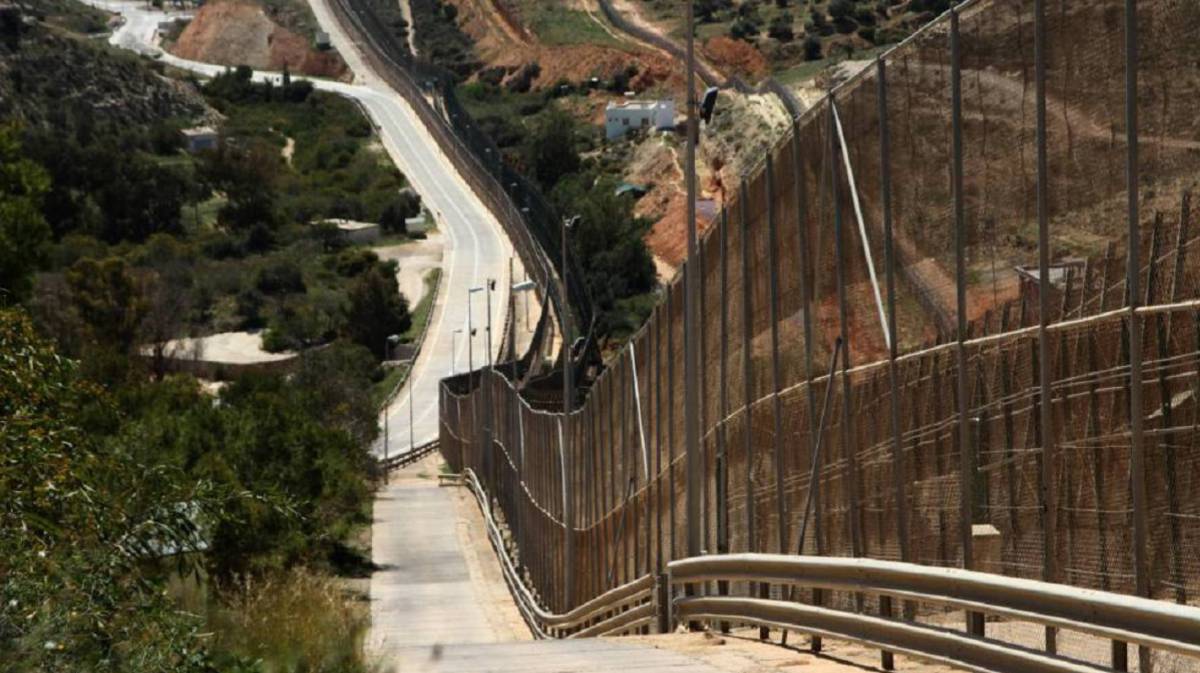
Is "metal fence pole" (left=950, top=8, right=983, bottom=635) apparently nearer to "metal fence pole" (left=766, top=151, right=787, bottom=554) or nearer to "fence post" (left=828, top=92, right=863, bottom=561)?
"fence post" (left=828, top=92, right=863, bottom=561)

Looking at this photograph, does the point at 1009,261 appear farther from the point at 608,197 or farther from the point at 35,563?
the point at 608,197

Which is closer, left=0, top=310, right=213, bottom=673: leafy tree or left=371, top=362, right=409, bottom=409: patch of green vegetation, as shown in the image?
left=0, top=310, right=213, bottom=673: leafy tree

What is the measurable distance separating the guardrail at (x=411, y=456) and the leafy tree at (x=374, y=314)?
50.3ft

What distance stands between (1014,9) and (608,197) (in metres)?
98.3

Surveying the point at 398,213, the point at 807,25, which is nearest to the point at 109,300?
the point at 398,213

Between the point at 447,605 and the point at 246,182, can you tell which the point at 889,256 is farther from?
the point at 246,182

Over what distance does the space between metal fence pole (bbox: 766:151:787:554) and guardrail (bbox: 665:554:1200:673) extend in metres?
0.61

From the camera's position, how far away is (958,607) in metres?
12.8

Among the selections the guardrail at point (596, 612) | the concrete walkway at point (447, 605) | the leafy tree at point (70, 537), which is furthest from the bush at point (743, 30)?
the leafy tree at point (70, 537)

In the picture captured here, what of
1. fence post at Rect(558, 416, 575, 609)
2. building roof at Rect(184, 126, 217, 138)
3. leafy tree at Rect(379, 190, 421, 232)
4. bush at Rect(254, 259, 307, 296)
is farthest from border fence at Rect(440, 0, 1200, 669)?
building roof at Rect(184, 126, 217, 138)

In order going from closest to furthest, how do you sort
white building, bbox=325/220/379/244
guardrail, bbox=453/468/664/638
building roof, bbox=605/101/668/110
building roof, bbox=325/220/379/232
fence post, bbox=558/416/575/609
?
guardrail, bbox=453/468/664/638, fence post, bbox=558/416/575/609, white building, bbox=325/220/379/244, building roof, bbox=325/220/379/232, building roof, bbox=605/101/668/110

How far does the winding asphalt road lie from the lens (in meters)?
97.9

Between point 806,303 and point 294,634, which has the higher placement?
point 806,303

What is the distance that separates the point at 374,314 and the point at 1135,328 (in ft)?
312
